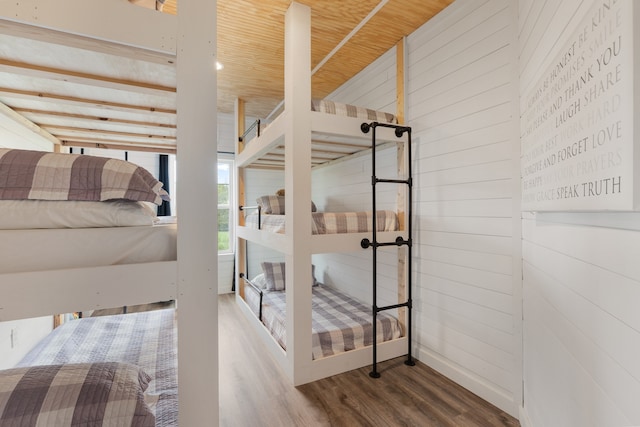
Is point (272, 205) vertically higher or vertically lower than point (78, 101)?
lower

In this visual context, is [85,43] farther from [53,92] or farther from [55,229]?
[53,92]

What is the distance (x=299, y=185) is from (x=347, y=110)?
0.78m

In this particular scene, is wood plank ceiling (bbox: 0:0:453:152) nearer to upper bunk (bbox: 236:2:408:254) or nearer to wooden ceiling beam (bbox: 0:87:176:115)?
wooden ceiling beam (bbox: 0:87:176:115)

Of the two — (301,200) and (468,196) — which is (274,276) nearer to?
(301,200)

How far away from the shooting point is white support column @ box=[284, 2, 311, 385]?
2045 millimetres

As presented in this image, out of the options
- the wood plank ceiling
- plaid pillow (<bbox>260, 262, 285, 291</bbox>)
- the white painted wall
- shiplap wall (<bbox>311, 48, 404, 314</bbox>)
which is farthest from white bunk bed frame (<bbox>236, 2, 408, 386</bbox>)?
the white painted wall

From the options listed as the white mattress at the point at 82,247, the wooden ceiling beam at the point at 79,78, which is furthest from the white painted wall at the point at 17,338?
the wooden ceiling beam at the point at 79,78

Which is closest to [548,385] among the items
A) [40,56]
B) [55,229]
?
[55,229]

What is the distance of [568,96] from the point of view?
0.95 meters

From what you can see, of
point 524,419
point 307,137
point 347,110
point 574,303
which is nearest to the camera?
point 574,303

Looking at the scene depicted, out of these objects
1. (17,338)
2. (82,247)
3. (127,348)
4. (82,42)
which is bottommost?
(127,348)

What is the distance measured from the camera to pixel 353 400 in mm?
1859

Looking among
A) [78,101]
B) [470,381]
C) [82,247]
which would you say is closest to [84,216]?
[82,247]

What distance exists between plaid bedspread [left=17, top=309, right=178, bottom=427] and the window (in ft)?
6.53
